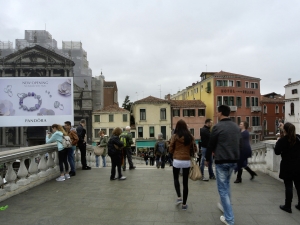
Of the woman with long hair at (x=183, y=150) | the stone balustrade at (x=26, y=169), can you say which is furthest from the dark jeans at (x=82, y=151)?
the woman with long hair at (x=183, y=150)

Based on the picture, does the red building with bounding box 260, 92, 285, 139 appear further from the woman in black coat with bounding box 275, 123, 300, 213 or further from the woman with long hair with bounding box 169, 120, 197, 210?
the woman with long hair with bounding box 169, 120, 197, 210

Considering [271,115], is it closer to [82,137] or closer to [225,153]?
[82,137]

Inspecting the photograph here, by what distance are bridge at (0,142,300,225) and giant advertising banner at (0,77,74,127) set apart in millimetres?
11783

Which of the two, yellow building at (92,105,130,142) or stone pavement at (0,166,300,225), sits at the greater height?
yellow building at (92,105,130,142)

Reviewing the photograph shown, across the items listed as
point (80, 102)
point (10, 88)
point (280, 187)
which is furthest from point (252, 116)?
point (280, 187)

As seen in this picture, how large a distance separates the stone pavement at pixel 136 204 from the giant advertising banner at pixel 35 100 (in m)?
12.9

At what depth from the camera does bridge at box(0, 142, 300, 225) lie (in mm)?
4023

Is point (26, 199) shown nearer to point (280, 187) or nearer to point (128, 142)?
point (128, 142)

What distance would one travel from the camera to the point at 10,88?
18.4 m

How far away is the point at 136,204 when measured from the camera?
474 cm

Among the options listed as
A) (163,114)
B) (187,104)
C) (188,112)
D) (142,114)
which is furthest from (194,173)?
(187,104)

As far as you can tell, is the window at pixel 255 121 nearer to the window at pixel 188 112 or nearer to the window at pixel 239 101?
the window at pixel 239 101

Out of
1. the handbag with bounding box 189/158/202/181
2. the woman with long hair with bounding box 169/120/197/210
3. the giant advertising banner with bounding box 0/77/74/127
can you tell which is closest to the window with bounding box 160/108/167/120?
the giant advertising banner with bounding box 0/77/74/127

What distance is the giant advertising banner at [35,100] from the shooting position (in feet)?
60.6
